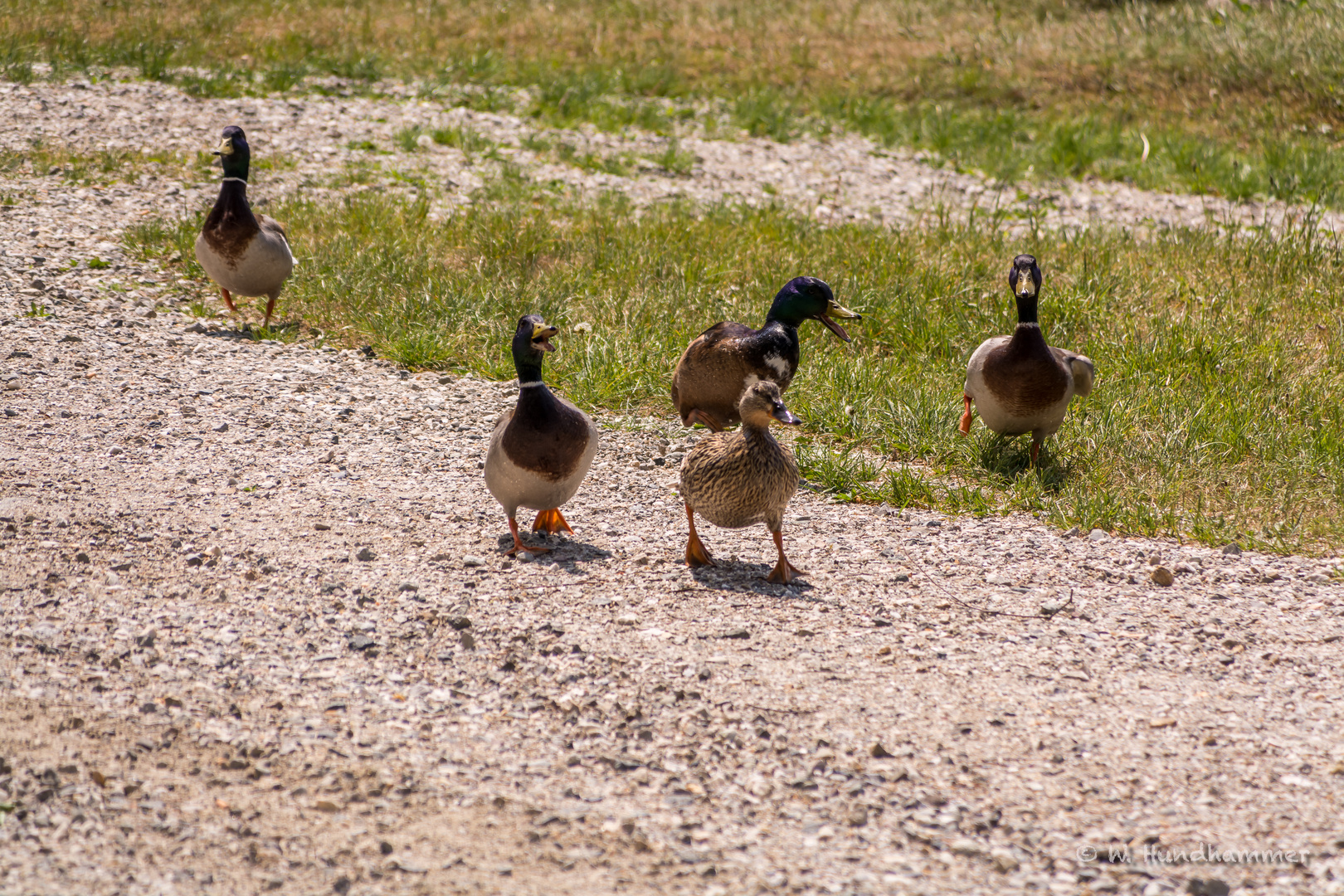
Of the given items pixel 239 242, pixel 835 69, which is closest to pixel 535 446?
pixel 239 242

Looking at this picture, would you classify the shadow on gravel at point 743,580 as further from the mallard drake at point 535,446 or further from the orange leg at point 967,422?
the orange leg at point 967,422

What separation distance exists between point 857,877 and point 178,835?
1.93 metres

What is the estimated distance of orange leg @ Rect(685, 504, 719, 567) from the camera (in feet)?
17.1

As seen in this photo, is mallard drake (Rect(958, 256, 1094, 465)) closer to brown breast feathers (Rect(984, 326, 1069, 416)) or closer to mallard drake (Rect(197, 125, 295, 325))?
brown breast feathers (Rect(984, 326, 1069, 416))

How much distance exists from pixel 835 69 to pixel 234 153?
11.4 m

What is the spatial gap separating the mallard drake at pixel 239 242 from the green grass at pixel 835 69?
20.7 feet

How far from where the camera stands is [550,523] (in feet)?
18.1

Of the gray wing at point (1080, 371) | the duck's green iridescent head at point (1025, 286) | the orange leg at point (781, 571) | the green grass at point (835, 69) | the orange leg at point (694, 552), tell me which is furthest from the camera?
the green grass at point (835, 69)

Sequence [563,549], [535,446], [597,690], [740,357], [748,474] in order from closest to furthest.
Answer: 1. [597,690]
2. [748,474]
3. [535,446]
4. [563,549]
5. [740,357]

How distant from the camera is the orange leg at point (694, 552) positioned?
522 centimetres

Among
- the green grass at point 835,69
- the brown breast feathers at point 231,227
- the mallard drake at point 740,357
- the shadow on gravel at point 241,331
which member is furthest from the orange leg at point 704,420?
the green grass at point 835,69

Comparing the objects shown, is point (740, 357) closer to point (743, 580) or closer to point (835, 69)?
point (743, 580)

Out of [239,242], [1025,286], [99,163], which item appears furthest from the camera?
[99,163]

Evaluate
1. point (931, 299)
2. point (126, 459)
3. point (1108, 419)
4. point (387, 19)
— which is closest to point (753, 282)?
point (931, 299)
